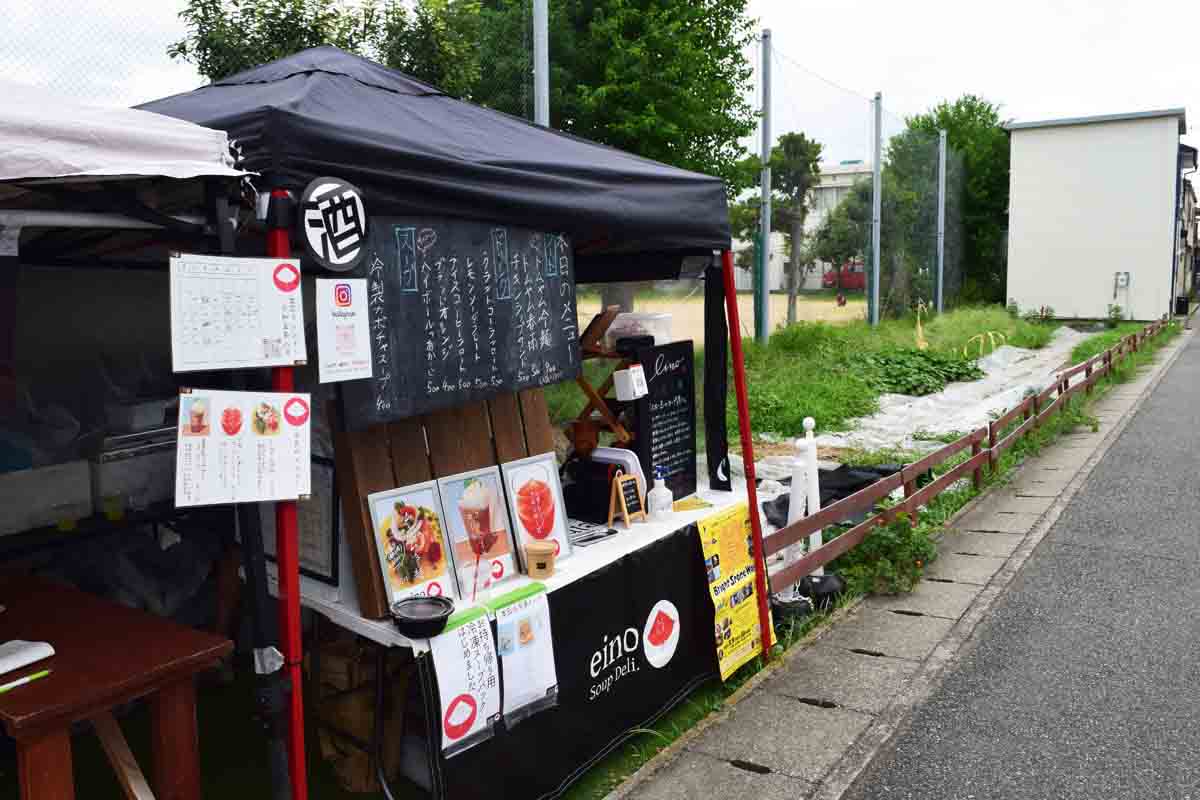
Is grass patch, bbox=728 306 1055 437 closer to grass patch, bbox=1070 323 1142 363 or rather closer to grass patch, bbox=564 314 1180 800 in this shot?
grass patch, bbox=1070 323 1142 363

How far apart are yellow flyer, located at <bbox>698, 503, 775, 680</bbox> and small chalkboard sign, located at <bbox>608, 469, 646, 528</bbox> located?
30 centimetres

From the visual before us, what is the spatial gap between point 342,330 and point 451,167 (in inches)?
26.0

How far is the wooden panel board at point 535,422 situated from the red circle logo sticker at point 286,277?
1388 millimetres

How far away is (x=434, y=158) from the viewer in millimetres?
2729

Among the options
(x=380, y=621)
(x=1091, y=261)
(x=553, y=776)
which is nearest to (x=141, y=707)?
(x=380, y=621)

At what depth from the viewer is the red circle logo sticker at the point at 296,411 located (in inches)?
91.9

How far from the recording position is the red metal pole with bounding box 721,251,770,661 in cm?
420

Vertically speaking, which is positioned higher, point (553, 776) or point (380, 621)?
point (380, 621)

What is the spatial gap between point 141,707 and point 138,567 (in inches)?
23.5

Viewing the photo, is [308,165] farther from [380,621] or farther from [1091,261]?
[1091,261]

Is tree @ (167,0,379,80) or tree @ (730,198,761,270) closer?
tree @ (167,0,379,80)

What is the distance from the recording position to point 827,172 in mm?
17391

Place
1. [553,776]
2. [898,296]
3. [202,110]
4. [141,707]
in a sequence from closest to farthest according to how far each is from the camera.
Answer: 1. [202,110]
2. [553,776]
3. [141,707]
4. [898,296]

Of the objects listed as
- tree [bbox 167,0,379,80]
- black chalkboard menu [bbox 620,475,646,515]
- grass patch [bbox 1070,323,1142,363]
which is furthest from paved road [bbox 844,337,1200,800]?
grass patch [bbox 1070,323,1142,363]
